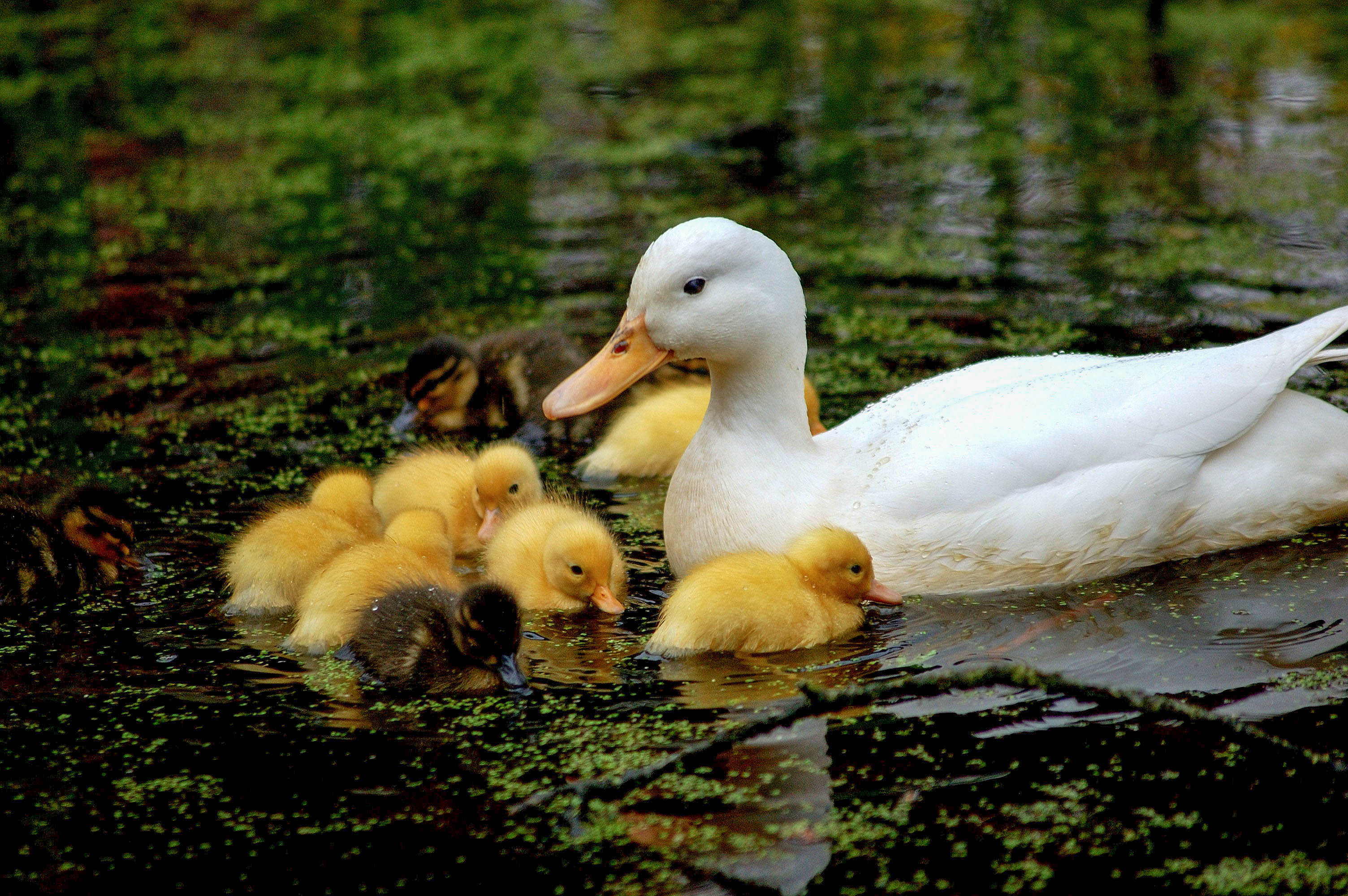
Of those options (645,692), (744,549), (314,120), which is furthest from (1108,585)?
(314,120)

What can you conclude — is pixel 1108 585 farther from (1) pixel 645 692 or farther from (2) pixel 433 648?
(2) pixel 433 648

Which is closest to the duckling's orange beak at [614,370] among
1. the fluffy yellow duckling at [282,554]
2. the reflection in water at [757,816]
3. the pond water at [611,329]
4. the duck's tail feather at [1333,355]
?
the pond water at [611,329]

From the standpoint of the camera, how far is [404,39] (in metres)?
12.9

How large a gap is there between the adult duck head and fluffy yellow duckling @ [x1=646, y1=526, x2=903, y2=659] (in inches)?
24.0

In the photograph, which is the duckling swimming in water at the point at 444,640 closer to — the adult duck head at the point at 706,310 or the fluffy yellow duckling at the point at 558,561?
the fluffy yellow duckling at the point at 558,561

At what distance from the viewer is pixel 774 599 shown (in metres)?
4.02

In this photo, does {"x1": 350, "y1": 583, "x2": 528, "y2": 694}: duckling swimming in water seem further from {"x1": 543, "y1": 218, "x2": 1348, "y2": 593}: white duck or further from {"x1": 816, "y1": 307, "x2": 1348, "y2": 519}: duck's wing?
{"x1": 816, "y1": 307, "x2": 1348, "y2": 519}: duck's wing

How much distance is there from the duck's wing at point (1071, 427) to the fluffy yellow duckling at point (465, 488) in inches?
42.7

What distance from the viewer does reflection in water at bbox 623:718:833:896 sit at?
10.2 ft

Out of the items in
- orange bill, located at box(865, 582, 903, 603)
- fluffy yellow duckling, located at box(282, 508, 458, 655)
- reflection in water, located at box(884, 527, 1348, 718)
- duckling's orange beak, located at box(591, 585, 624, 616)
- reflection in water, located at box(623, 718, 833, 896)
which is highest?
fluffy yellow duckling, located at box(282, 508, 458, 655)

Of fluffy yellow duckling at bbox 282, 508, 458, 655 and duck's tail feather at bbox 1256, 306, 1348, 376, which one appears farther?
duck's tail feather at bbox 1256, 306, 1348, 376

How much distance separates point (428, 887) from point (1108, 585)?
234 centimetres

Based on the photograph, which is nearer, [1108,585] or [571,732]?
[571,732]

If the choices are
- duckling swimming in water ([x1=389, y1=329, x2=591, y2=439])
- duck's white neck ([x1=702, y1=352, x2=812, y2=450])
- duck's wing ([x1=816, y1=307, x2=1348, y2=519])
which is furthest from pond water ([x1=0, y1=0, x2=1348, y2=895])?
duck's white neck ([x1=702, y1=352, x2=812, y2=450])
